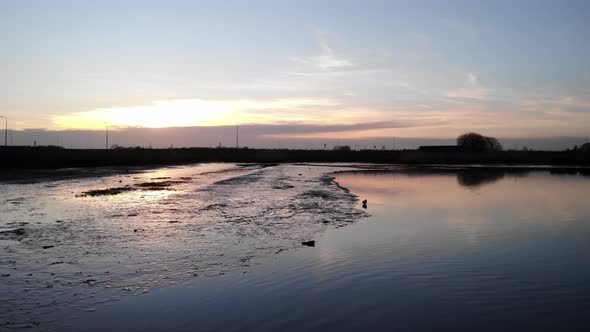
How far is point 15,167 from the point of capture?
4956 centimetres

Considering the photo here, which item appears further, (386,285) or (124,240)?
(124,240)

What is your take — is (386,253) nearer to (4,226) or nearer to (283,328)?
(283,328)

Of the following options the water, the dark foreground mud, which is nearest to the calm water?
the water

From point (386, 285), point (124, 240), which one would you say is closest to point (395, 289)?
point (386, 285)

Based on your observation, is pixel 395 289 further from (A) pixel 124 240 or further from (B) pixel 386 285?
(A) pixel 124 240

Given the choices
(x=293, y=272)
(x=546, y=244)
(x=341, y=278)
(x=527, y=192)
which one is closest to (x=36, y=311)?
(x=293, y=272)

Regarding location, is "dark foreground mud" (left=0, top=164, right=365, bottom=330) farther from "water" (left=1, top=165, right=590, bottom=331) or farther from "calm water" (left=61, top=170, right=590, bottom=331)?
"calm water" (left=61, top=170, right=590, bottom=331)

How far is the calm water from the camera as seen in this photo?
284 inches

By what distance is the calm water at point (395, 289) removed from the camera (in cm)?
722

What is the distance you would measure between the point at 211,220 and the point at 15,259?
760cm

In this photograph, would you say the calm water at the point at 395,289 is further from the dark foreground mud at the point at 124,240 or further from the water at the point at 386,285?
the dark foreground mud at the point at 124,240

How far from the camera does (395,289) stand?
29.5ft

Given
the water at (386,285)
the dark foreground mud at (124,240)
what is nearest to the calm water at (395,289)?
the water at (386,285)

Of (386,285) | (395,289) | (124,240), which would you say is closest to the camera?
(395,289)
